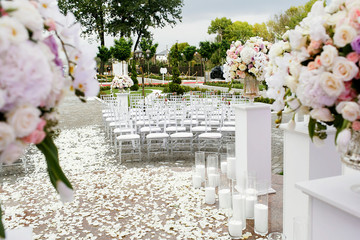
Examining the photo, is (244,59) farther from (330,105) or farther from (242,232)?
(330,105)

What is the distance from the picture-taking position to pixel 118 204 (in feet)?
14.3

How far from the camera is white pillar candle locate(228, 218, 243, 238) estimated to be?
10.6 ft

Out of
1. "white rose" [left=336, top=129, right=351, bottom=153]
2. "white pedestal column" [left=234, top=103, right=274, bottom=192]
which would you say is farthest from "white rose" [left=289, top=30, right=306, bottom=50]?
"white pedestal column" [left=234, top=103, right=274, bottom=192]

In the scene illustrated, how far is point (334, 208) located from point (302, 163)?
4.24ft

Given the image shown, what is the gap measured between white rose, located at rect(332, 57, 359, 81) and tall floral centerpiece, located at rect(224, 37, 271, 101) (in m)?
3.23

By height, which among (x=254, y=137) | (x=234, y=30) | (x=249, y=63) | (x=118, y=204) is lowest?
(x=118, y=204)

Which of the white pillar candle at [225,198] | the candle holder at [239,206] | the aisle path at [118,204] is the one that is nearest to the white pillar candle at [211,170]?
the aisle path at [118,204]

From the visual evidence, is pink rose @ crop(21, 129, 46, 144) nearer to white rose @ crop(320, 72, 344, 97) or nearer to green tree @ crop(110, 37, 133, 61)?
white rose @ crop(320, 72, 344, 97)

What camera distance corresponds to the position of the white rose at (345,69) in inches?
46.4

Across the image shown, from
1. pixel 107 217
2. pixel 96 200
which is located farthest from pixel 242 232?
pixel 96 200

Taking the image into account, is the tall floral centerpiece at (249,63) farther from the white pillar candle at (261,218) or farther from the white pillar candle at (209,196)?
the white pillar candle at (261,218)

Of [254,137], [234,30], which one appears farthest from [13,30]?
[234,30]

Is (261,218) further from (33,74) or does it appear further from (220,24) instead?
(220,24)

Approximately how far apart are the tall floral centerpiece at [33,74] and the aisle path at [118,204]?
108 inches
